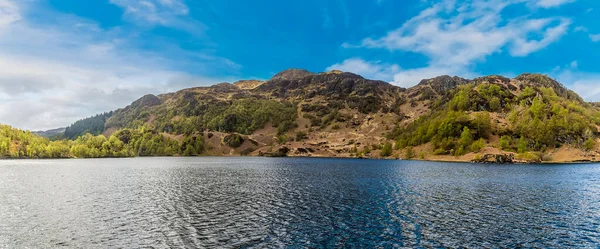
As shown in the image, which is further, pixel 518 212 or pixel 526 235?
pixel 518 212

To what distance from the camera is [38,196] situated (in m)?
69.4

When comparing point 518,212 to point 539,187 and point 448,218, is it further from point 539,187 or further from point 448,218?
point 539,187

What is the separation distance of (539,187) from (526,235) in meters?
56.2

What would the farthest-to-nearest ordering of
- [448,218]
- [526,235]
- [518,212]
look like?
1. [518,212]
2. [448,218]
3. [526,235]

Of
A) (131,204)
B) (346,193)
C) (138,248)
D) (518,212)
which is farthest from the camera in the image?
(346,193)

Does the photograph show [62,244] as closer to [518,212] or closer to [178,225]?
[178,225]

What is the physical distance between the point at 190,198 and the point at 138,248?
111 feet

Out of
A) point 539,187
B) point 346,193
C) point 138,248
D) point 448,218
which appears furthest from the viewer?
point 539,187

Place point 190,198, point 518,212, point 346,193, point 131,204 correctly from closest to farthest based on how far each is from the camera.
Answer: point 518,212
point 131,204
point 190,198
point 346,193

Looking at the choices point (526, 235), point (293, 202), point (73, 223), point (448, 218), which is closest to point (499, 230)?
point (526, 235)

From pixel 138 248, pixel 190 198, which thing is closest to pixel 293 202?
pixel 190 198

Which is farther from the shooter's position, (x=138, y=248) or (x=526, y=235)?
(x=526, y=235)

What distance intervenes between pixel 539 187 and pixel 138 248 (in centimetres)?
9490

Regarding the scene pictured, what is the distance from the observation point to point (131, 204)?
61125 millimetres
